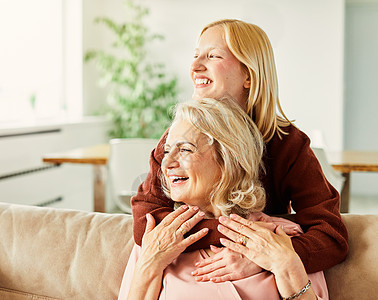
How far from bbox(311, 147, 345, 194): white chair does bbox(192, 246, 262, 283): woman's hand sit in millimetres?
1453

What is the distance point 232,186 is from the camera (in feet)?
4.28

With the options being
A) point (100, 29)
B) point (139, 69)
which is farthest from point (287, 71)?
point (100, 29)

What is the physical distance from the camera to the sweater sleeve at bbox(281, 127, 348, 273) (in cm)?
125

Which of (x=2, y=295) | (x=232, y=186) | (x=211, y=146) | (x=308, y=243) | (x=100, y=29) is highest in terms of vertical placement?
(x=100, y=29)

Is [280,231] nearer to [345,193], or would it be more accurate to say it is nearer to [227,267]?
[227,267]

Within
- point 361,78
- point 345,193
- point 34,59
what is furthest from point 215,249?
point 361,78

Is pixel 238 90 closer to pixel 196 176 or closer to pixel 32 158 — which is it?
pixel 196 176

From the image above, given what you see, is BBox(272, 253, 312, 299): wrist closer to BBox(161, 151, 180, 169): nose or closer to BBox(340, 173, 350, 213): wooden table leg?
BBox(161, 151, 180, 169): nose

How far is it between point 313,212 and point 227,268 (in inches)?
11.2

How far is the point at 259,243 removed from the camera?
1.18 metres

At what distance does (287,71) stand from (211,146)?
487 cm

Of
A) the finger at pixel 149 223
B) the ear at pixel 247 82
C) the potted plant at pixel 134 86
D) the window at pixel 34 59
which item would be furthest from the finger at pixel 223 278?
the potted plant at pixel 134 86

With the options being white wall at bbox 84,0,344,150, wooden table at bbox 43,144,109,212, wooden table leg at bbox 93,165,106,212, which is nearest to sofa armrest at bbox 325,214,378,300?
wooden table at bbox 43,144,109,212

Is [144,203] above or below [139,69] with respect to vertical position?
below
